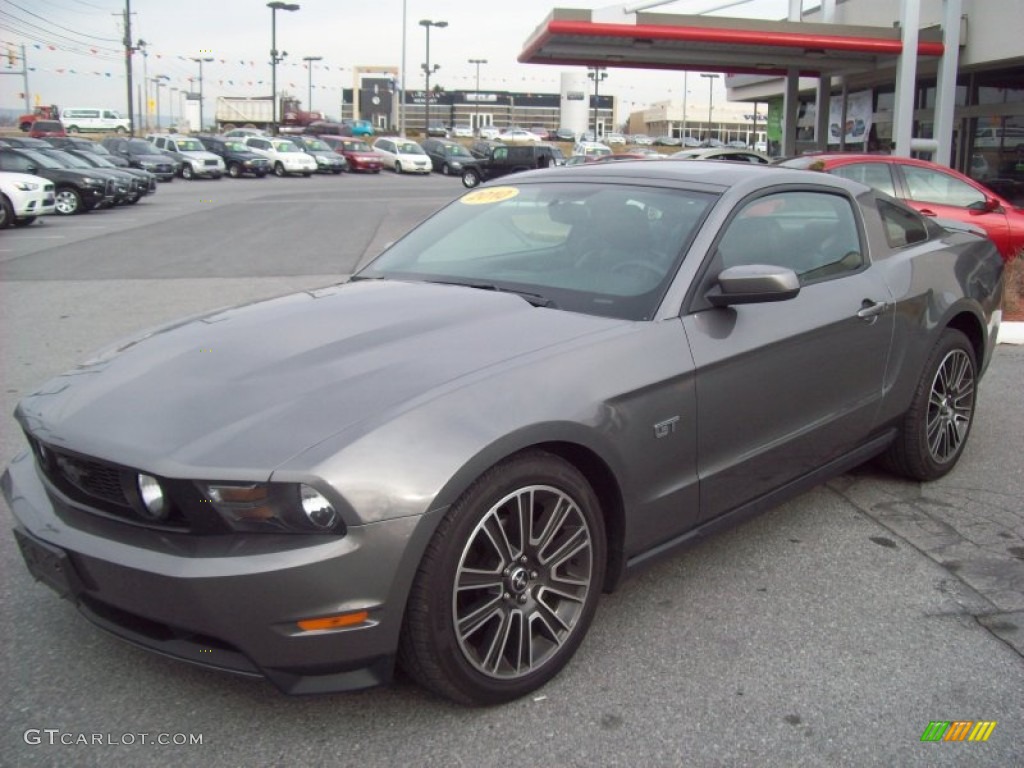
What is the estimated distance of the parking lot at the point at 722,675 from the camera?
2.59 meters

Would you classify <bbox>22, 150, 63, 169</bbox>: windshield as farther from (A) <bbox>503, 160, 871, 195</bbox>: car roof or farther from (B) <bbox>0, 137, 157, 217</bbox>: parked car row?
(A) <bbox>503, 160, 871, 195</bbox>: car roof

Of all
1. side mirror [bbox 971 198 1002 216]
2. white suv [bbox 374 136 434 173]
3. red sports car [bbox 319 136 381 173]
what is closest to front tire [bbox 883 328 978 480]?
side mirror [bbox 971 198 1002 216]

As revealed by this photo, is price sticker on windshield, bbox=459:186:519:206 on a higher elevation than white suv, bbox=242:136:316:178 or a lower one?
lower

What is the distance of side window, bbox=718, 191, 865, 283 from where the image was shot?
371cm

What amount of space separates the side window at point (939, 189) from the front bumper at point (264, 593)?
9040 mm

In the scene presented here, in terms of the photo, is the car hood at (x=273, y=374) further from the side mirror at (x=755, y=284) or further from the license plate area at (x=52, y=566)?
the side mirror at (x=755, y=284)

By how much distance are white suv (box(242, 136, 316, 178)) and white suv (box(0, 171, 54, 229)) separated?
85.7 feet

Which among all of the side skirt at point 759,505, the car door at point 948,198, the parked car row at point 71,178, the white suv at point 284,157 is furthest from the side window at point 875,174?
the white suv at point 284,157

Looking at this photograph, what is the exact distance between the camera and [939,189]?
33.1ft

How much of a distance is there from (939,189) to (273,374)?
913 centimetres

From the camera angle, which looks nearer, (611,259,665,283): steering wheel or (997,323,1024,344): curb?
(611,259,665,283): steering wheel

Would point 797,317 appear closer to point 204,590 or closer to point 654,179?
point 654,179

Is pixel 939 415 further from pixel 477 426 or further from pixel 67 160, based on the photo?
pixel 67 160

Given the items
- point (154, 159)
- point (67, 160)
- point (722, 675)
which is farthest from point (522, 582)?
point (154, 159)
